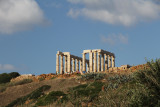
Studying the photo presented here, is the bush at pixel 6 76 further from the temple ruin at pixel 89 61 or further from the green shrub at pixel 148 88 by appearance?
the green shrub at pixel 148 88

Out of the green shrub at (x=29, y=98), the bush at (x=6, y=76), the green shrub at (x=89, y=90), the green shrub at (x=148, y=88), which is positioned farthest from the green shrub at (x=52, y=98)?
the bush at (x=6, y=76)

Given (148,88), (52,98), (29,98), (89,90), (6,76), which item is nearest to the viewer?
(148,88)

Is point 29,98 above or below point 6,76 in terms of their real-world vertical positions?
below

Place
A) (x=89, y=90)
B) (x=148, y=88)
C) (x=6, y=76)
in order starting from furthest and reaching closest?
(x=6, y=76)
(x=89, y=90)
(x=148, y=88)

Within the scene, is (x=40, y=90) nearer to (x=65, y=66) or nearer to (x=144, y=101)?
(x=144, y=101)

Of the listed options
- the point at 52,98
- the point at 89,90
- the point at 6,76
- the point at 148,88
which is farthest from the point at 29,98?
the point at 6,76

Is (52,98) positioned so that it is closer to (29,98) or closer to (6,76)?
(29,98)

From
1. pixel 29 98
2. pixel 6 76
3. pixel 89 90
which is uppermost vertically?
pixel 6 76

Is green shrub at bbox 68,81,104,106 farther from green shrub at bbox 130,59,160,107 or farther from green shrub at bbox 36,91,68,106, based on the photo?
green shrub at bbox 130,59,160,107

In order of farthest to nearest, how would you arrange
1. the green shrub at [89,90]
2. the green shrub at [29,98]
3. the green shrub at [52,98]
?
the green shrub at [29,98]
the green shrub at [52,98]
the green shrub at [89,90]

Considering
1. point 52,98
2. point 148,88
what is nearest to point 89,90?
point 52,98

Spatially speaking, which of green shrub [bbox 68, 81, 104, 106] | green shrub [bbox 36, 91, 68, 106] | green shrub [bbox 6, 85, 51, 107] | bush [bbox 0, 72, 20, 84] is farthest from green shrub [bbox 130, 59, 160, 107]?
bush [bbox 0, 72, 20, 84]

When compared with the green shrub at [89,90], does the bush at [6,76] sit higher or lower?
higher

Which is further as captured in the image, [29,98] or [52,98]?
[29,98]
